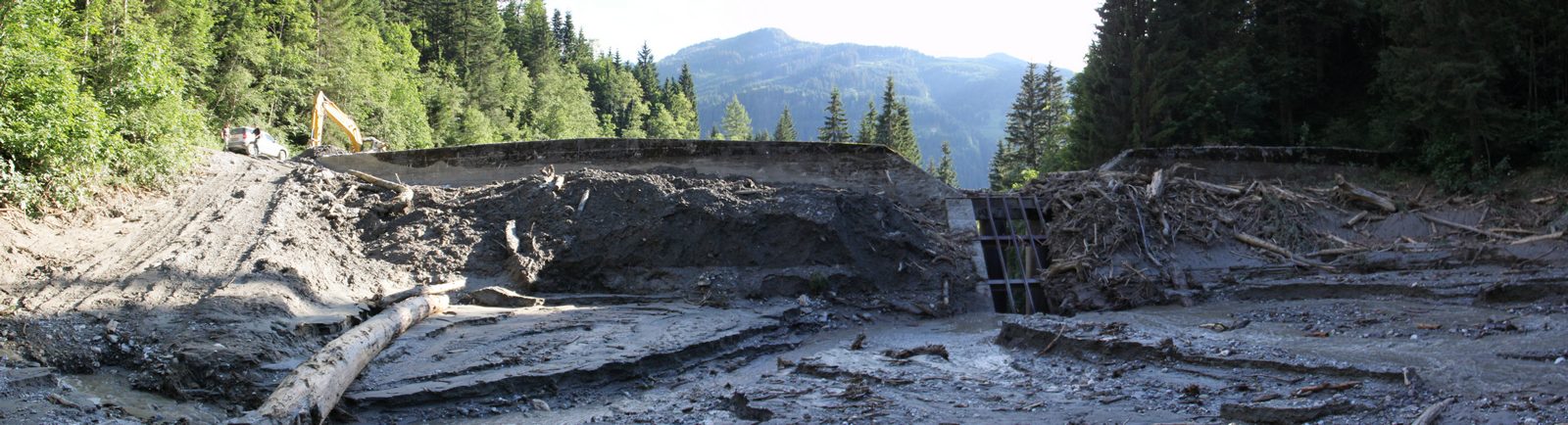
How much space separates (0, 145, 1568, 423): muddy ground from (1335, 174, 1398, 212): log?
172 mm

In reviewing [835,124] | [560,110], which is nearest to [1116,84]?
[835,124]

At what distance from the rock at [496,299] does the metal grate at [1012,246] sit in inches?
255

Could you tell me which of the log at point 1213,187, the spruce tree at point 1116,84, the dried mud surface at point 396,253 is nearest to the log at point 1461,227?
the log at point 1213,187

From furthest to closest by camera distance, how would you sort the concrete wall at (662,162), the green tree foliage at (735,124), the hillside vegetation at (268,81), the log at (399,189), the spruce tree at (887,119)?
the green tree foliage at (735,124) → the spruce tree at (887,119) → the concrete wall at (662,162) → the log at (399,189) → the hillside vegetation at (268,81)

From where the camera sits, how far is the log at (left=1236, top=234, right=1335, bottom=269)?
12.7m

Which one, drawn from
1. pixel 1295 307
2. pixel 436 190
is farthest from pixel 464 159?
pixel 1295 307

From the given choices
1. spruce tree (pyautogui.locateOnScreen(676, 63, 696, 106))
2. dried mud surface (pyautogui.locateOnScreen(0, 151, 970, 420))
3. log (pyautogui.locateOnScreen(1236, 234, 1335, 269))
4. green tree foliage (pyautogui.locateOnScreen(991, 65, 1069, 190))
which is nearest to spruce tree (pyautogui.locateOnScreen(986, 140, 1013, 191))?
green tree foliage (pyautogui.locateOnScreen(991, 65, 1069, 190))

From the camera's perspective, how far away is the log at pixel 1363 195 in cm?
1448

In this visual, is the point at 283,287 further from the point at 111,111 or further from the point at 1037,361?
the point at 1037,361

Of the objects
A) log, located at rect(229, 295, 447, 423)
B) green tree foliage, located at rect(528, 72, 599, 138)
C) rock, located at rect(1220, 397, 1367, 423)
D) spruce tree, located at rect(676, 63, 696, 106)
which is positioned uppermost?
spruce tree, located at rect(676, 63, 696, 106)

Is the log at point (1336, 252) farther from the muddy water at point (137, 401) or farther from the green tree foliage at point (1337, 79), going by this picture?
the muddy water at point (137, 401)

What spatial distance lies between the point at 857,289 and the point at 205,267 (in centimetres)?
783

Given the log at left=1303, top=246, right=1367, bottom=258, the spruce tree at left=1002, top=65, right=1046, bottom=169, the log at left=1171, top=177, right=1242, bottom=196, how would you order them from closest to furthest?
the log at left=1303, top=246, right=1367, bottom=258, the log at left=1171, top=177, right=1242, bottom=196, the spruce tree at left=1002, top=65, right=1046, bottom=169

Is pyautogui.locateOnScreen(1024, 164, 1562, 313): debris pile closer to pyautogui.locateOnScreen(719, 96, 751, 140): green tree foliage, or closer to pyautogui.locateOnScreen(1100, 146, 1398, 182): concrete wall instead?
pyautogui.locateOnScreen(1100, 146, 1398, 182): concrete wall
